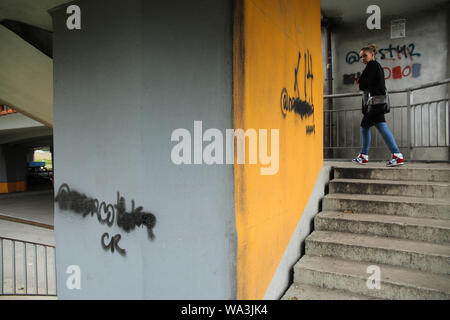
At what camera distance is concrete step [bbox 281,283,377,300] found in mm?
3082

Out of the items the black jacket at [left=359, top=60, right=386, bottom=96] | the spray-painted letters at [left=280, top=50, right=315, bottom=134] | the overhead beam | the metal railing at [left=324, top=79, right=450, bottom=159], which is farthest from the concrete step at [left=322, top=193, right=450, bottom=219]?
the overhead beam

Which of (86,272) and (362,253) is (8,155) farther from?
(362,253)

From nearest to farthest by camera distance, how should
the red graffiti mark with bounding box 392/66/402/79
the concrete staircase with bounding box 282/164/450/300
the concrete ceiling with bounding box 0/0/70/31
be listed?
the concrete staircase with bounding box 282/164/450/300
the concrete ceiling with bounding box 0/0/70/31
the red graffiti mark with bounding box 392/66/402/79

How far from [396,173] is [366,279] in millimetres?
2028

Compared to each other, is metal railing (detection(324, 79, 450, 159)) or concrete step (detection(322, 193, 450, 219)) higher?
metal railing (detection(324, 79, 450, 159))

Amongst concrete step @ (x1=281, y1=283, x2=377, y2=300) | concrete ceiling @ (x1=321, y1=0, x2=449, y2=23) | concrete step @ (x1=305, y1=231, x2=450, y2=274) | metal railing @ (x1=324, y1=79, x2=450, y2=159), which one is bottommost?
concrete step @ (x1=281, y1=283, x2=377, y2=300)

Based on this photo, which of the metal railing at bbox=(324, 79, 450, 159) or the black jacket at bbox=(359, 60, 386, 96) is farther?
the metal railing at bbox=(324, 79, 450, 159)

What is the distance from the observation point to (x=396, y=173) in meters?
4.49

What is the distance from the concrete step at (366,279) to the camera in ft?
9.39

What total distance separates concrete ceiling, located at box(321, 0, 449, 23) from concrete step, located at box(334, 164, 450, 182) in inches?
162

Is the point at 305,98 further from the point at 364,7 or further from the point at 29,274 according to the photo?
the point at 29,274

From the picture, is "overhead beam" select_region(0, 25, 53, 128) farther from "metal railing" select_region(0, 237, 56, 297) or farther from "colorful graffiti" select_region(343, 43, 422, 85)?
"colorful graffiti" select_region(343, 43, 422, 85)

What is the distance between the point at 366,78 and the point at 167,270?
4.18m

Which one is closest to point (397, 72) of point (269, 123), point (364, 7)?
point (364, 7)
